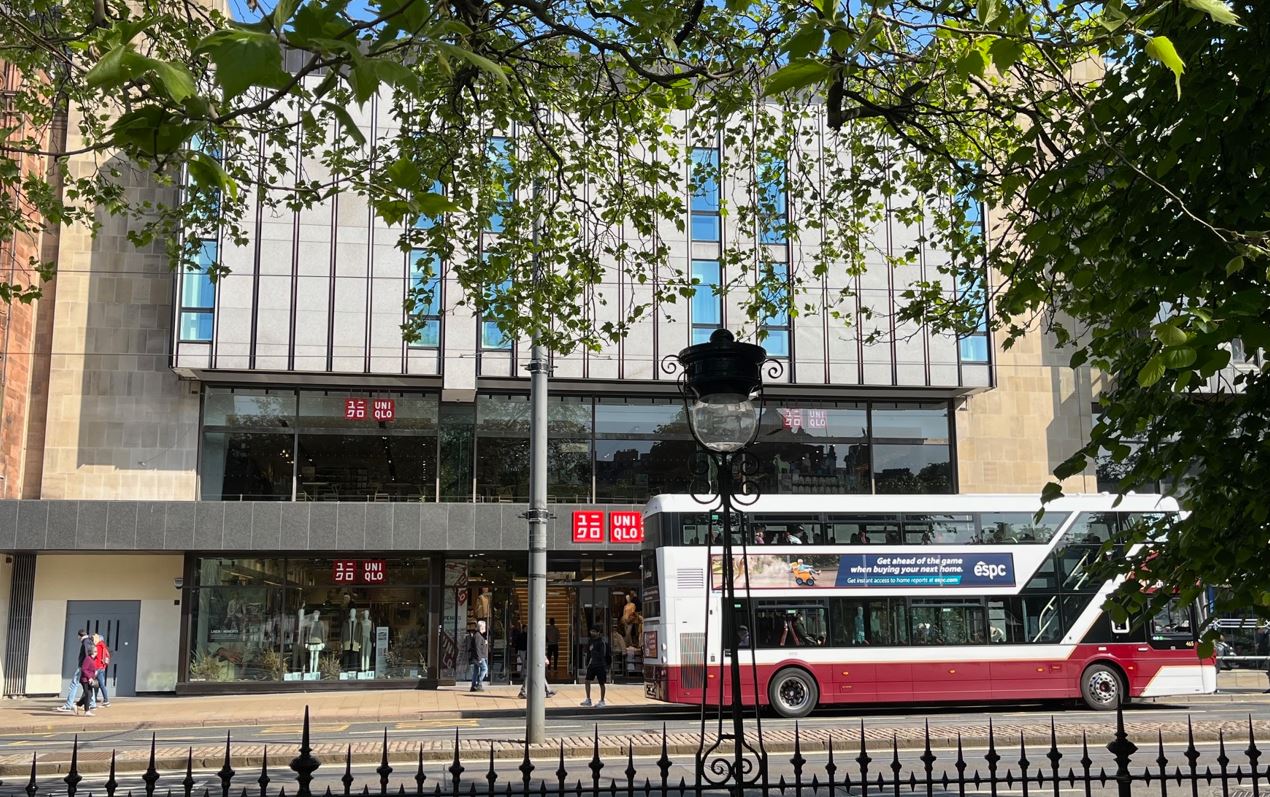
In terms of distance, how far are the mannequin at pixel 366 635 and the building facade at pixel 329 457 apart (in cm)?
4

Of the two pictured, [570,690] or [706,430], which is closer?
[706,430]

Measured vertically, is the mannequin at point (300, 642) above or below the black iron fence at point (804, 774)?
above

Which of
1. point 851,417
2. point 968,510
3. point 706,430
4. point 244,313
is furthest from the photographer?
point 851,417

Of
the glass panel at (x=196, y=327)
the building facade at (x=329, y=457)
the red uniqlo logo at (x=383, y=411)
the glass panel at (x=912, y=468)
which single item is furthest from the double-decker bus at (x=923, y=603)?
the glass panel at (x=196, y=327)

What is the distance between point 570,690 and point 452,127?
772 inches

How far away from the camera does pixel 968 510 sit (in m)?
20.8

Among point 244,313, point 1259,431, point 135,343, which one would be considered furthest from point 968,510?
point 135,343

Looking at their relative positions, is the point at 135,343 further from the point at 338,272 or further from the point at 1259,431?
the point at 1259,431

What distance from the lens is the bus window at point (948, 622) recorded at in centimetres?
2050

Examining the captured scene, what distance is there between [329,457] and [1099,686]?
61.4 feet

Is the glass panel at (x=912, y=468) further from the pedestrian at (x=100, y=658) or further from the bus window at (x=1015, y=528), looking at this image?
the pedestrian at (x=100, y=658)

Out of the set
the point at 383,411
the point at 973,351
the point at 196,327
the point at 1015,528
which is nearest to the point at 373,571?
the point at 383,411

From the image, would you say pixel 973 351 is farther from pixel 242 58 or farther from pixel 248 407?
pixel 242 58

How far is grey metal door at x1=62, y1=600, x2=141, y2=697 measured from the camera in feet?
90.4
